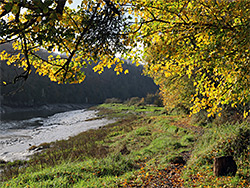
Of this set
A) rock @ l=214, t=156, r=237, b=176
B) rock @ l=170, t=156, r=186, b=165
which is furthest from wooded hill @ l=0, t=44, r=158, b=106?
rock @ l=214, t=156, r=237, b=176

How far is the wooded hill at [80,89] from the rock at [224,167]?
47267mm

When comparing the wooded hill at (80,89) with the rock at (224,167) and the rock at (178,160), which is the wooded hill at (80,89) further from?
the rock at (224,167)

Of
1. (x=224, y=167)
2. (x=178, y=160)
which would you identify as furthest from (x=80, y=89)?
(x=224, y=167)

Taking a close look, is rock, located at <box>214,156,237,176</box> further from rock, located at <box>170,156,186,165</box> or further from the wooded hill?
the wooded hill

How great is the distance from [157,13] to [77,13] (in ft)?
6.00

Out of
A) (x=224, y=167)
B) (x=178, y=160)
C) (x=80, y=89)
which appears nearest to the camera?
(x=224, y=167)

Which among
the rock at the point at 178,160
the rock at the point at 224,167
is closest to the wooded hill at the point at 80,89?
the rock at the point at 178,160

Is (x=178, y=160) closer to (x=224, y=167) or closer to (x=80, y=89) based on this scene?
(x=224, y=167)

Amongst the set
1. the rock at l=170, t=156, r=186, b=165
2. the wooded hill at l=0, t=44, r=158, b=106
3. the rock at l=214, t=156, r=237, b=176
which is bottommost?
the rock at l=170, t=156, r=186, b=165

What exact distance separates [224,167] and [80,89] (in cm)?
10974

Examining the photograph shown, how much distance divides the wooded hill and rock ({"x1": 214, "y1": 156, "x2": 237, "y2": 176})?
4727 centimetres

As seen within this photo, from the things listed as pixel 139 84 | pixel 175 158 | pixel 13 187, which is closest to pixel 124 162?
pixel 175 158

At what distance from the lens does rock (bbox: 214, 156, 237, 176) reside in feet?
22.0

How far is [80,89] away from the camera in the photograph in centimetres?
11219
